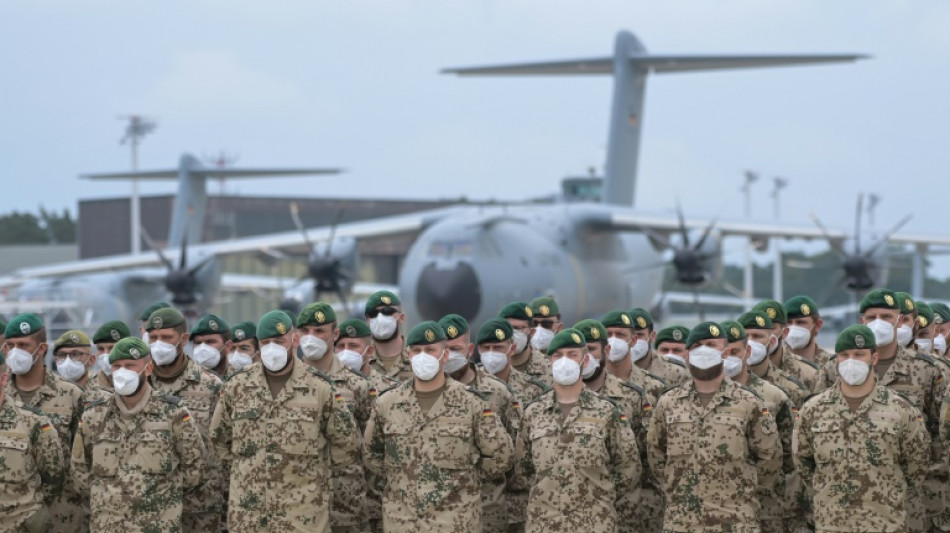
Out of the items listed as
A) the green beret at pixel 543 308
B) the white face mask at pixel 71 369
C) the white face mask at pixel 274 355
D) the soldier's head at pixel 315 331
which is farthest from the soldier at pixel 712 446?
the white face mask at pixel 71 369

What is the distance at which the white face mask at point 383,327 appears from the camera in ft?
28.7

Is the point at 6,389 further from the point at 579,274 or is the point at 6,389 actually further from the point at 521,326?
the point at 579,274

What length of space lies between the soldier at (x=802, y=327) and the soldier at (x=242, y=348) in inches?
132

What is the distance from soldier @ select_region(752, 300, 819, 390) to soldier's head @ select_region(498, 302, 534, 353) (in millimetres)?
1419

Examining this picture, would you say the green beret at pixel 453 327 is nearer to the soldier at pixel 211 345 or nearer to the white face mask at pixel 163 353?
the white face mask at pixel 163 353

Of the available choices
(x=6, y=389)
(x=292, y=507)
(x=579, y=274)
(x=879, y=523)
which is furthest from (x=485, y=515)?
(x=579, y=274)

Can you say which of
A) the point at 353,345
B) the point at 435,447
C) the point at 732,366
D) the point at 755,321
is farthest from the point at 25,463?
the point at 755,321

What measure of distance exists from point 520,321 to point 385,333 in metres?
0.86

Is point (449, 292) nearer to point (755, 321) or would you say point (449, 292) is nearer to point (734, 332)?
point (755, 321)

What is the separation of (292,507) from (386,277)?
44.6 m

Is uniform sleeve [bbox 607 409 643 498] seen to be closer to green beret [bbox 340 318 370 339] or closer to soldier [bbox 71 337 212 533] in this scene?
soldier [bbox 71 337 212 533]

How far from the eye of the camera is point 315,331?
7.99 metres

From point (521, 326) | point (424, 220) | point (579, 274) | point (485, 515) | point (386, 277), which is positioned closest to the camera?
point (485, 515)

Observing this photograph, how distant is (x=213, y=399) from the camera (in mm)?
7941
